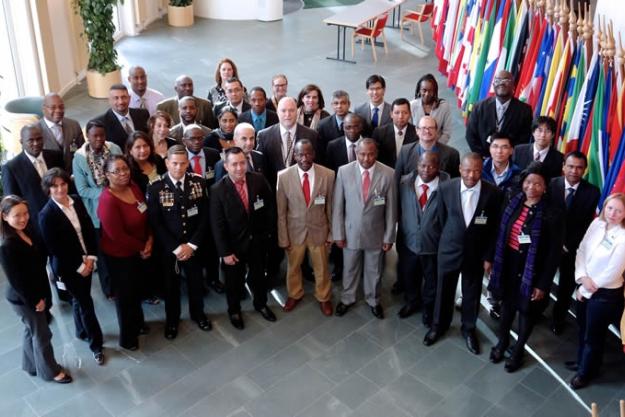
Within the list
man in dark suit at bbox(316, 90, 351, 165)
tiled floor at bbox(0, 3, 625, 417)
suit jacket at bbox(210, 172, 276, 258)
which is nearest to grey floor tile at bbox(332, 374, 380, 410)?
tiled floor at bbox(0, 3, 625, 417)

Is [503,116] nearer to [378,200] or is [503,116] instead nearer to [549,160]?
[549,160]

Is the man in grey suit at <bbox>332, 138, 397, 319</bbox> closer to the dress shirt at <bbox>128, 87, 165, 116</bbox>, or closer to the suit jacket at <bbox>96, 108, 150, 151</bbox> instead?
the suit jacket at <bbox>96, 108, 150, 151</bbox>

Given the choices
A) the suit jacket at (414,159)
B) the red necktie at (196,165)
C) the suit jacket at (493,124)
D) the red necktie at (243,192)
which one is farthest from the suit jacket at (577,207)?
the red necktie at (196,165)

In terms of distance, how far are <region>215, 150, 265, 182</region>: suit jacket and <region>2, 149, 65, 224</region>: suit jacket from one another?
1.40 meters

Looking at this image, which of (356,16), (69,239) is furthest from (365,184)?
(356,16)

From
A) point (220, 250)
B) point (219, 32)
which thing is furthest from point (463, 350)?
point (219, 32)

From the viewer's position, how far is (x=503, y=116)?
662 cm

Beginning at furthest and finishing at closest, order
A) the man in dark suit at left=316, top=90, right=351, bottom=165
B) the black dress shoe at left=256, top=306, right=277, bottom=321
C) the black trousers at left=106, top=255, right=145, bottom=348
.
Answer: the man in dark suit at left=316, top=90, right=351, bottom=165 → the black dress shoe at left=256, top=306, right=277, bottom=321 → the black trousers at left=106, top=255, right=145, bottom=348

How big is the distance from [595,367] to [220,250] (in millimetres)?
3029

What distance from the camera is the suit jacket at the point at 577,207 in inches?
203

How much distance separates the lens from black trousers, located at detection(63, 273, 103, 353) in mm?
4988

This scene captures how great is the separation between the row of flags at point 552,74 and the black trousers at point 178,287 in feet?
12.0

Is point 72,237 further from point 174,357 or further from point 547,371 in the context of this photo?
point 547,371

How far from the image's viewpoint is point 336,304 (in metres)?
6.05
